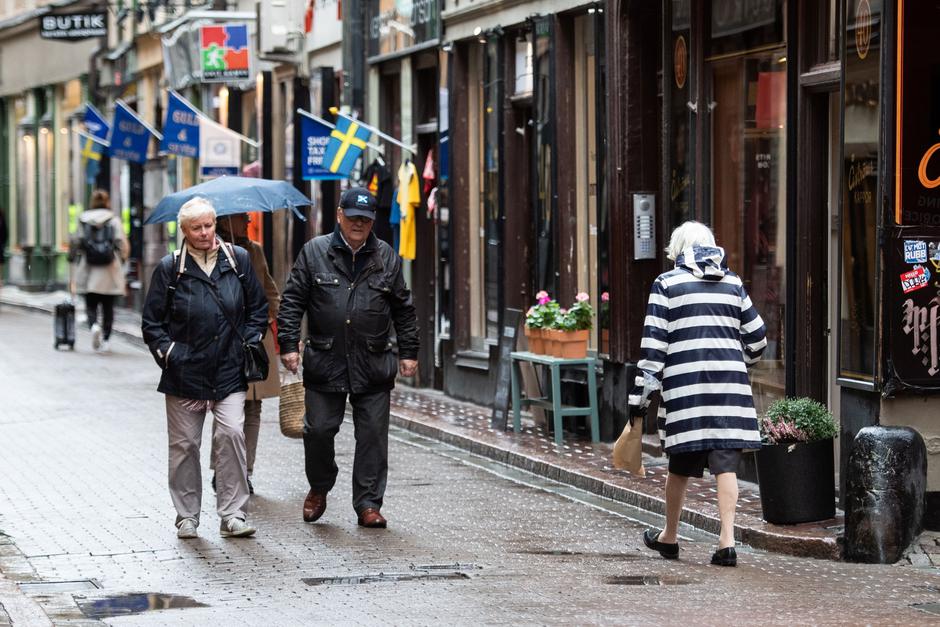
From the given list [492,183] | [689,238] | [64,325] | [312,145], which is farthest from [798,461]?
[64,325]

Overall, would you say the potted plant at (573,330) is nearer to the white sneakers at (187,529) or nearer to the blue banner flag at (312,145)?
the white sneakers at (187,529)

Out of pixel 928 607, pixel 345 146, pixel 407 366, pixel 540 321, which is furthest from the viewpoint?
pixel 345 146

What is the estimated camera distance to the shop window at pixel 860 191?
34.5 ft

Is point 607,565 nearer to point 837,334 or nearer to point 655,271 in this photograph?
point 837,334

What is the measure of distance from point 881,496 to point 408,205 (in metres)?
10.6

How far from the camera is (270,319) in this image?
1213 cm

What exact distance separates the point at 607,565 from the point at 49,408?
30.3ft

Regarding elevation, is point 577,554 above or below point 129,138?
below

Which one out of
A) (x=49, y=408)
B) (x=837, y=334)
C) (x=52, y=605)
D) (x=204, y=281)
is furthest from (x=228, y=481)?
(x=49, y=408)

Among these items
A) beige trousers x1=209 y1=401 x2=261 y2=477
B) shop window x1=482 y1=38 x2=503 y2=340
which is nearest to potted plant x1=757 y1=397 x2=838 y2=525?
beige trousers x1=209 y1=401 x2=261 y2=477

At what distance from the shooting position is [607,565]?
9672 millimetres

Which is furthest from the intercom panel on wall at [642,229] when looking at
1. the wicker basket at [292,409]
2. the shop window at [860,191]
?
the shop window at [860,191]

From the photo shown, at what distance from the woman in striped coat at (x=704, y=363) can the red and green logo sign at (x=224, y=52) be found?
18.3 m

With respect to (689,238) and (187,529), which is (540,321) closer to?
(187,529)
